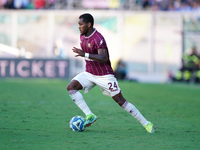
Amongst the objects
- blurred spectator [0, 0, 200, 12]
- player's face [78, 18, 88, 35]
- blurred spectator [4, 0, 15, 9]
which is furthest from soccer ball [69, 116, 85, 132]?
blurred spectator [4, 0, 15, 9]

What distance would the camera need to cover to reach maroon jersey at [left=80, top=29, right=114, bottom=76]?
6.71 meters

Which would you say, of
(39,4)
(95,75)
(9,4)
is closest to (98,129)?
(95,75)

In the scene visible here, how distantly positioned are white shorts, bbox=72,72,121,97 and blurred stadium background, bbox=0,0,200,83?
2105cm

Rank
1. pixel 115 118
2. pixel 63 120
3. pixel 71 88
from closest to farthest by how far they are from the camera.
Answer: pixel 71 88, pixel 63 120, pixel 115 118

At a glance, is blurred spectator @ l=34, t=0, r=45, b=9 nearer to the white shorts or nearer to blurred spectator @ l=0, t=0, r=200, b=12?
blurred spectator @ l=0, t=0, r=200, b=12

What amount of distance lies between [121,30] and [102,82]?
22.9 meters

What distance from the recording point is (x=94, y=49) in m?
6.81

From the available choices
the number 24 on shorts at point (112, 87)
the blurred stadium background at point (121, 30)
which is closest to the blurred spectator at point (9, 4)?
the blurred stadium background at point (121, 30)

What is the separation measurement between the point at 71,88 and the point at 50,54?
22542mm

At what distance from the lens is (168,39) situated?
96.6 feet

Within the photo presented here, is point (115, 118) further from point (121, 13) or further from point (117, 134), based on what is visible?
point (121, 13)

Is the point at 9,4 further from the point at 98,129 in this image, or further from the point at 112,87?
the point at 112,87

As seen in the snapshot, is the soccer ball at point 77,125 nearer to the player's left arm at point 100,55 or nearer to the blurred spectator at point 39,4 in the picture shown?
the player's left arm at point 100,55

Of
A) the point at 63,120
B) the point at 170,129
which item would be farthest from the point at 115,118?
the point at 170,129
